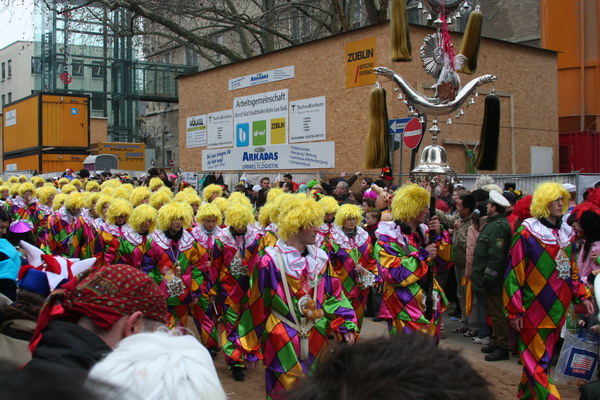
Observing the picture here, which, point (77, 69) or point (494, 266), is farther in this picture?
point (77, 69)

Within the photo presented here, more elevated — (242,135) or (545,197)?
(242,135)

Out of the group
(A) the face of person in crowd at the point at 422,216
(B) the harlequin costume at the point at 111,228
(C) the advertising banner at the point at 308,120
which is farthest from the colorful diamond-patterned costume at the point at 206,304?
(C) the advertising banner at the point at 308,120


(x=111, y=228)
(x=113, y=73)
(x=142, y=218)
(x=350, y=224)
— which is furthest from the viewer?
→ (x=113, y=73)

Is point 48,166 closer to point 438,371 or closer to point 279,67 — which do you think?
point 279,67

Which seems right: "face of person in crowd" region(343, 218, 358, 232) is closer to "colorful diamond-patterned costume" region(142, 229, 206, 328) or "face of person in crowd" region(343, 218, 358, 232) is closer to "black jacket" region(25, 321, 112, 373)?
"colorful diamond-patterned costume" region(142, 229, 206, 328)

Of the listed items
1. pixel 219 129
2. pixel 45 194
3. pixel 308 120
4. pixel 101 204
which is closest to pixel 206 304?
pixel 101 204

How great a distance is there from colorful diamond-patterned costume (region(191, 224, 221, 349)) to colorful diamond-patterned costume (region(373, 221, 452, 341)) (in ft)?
8.59

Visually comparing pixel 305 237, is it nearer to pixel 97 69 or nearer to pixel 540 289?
pixel 540 289

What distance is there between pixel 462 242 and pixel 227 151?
43.0 ft

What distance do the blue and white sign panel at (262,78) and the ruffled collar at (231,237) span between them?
37.0ft

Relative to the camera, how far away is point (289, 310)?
197 inches

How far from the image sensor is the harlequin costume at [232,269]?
24.9 ft

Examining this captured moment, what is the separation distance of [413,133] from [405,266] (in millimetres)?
3506

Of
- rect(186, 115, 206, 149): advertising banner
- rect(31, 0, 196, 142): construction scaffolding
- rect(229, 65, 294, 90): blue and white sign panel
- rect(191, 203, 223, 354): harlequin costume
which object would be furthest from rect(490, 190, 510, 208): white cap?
rect(31, 0, 196, 142): construction scaffolding
